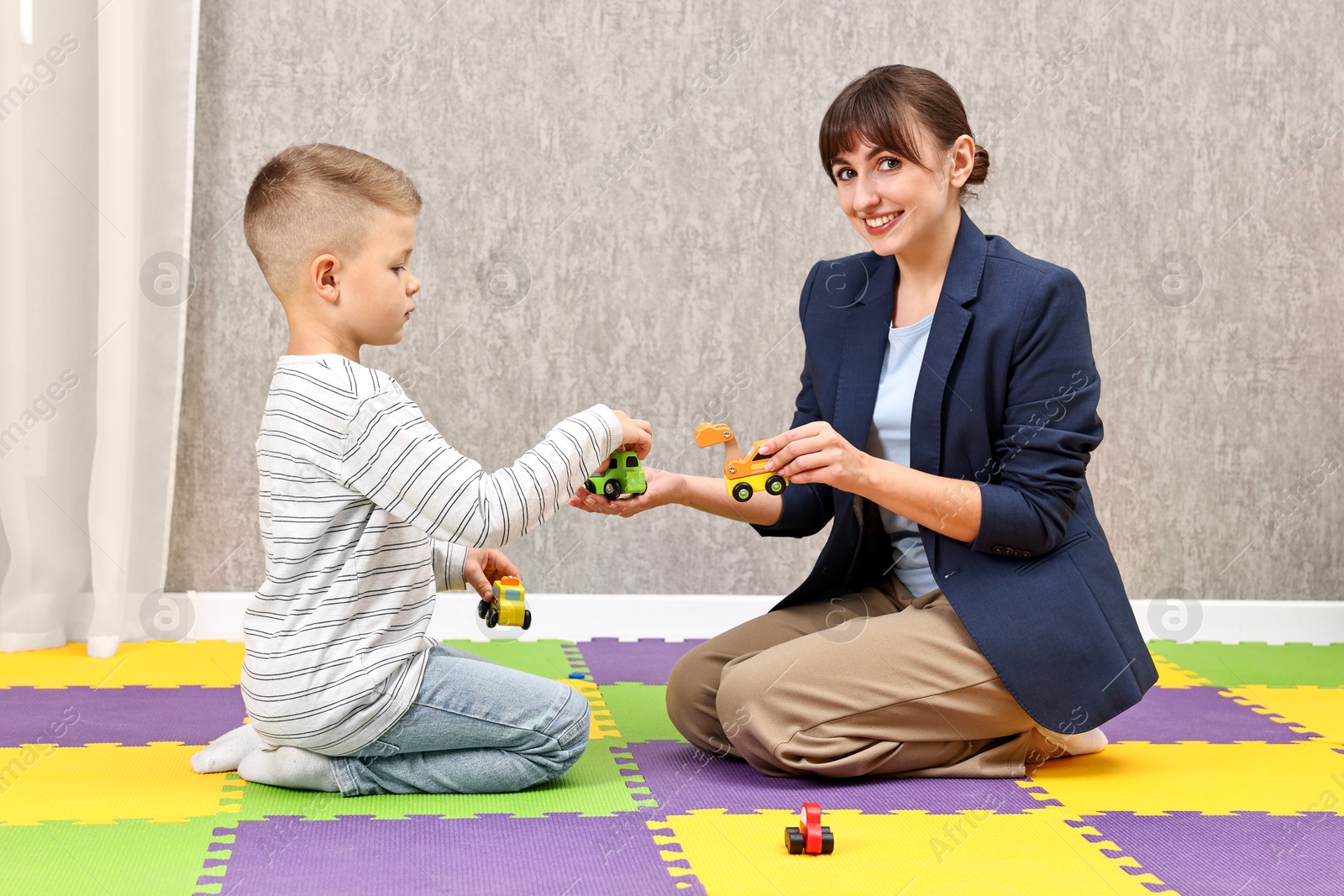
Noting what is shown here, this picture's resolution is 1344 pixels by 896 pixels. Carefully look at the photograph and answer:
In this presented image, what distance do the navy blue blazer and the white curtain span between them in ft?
4.95

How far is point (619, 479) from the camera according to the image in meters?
1.79

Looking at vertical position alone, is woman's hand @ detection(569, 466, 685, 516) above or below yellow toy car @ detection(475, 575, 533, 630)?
above

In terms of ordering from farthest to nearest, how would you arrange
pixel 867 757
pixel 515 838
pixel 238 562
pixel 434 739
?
1. pixel 238 562
2. pixel 867 757
3. pixel 434 739
4. pixel 515 838

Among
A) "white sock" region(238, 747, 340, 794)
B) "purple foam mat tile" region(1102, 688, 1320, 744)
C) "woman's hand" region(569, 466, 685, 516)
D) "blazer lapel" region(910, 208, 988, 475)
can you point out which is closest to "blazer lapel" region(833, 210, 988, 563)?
"blazer lapel" region(910, 208, 988, 475)

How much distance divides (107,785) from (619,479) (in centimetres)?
80

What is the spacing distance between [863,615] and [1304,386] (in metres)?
1.65

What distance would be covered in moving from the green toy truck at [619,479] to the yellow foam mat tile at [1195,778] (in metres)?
0.70

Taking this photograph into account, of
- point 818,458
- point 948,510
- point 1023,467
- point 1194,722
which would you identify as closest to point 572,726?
point 818,458

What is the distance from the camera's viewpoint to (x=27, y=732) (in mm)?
1929

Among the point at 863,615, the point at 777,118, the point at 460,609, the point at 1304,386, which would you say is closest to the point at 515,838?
the point at 863,615

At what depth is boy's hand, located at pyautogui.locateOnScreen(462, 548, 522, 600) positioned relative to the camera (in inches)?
73.7

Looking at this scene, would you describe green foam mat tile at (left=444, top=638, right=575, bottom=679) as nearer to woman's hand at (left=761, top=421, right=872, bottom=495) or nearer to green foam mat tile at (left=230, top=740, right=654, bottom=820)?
green foam mat tile at (left=230, top=740, right=654, bottom=820)

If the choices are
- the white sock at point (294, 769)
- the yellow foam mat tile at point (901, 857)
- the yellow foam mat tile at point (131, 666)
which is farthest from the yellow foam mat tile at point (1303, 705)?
the yellow foam mat tile at point (131, 666)

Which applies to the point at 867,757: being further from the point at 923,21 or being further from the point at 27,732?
the point at 923,21
